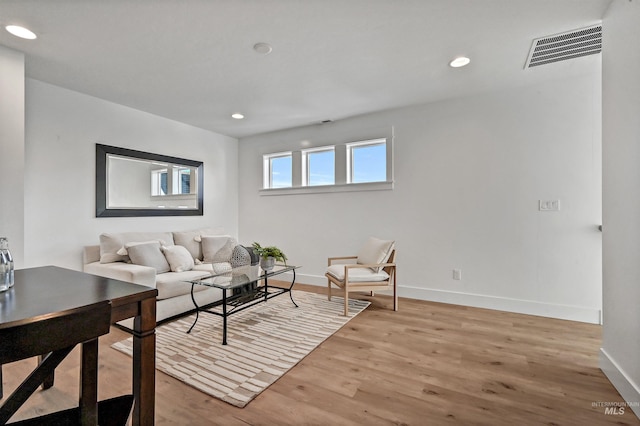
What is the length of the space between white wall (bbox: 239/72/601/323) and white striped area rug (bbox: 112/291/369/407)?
1.16 meters

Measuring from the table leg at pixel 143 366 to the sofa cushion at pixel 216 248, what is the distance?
8.58 ft

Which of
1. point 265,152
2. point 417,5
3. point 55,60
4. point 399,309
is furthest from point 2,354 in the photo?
point 265,152

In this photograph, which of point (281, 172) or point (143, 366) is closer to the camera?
point (143, 366)

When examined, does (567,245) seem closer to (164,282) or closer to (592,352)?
(592,352)

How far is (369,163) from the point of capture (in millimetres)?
4312

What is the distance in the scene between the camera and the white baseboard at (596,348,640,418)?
1637mm

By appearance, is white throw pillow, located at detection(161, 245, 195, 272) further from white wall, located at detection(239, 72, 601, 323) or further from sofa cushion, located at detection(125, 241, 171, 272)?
white wall, located at detection(239, 72, 601, 323)

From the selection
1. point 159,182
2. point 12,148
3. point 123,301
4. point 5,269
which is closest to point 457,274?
point 123,301

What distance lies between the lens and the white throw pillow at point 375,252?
11.5 feet

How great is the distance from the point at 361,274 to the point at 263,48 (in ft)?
8.21

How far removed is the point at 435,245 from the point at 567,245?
4.32 ft

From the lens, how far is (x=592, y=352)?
7.68 ft

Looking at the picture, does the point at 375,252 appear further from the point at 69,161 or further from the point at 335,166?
the point at 69,161

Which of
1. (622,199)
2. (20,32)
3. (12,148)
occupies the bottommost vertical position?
(622,199)
